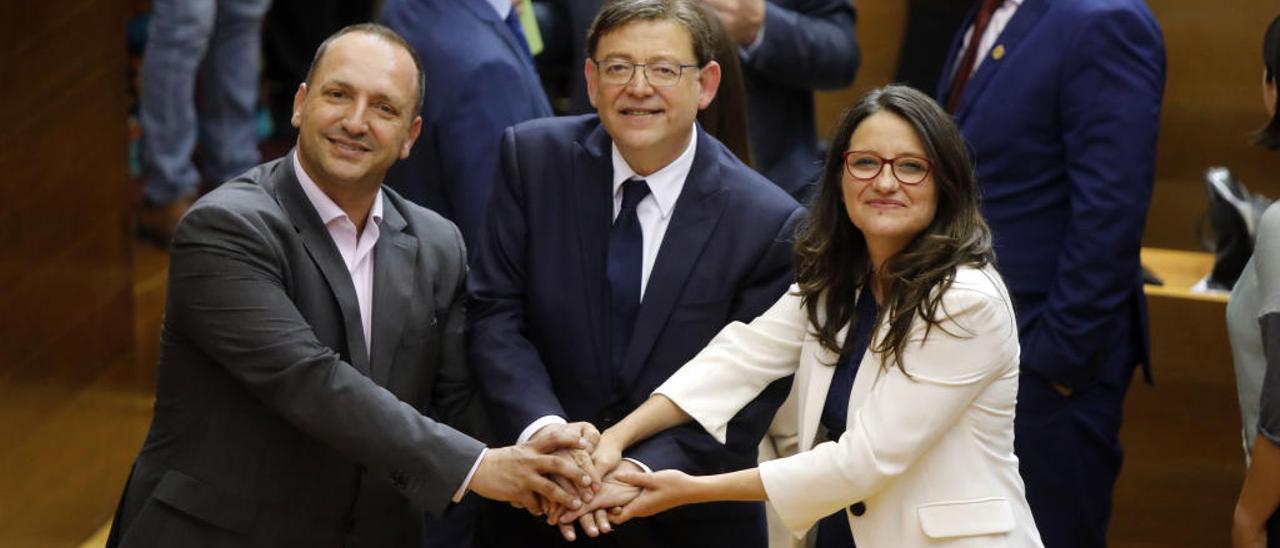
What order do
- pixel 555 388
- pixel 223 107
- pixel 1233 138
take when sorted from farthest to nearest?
pixel 223 107
pixel 1233 138
pixel 555 388

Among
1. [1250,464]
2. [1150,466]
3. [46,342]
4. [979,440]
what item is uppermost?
[979,440]

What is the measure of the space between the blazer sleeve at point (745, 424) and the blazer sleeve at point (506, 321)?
0.60 ft

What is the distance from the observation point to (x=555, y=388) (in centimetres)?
296

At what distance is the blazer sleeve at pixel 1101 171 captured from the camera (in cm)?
362

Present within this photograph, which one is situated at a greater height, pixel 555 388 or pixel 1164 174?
pixel 555 388

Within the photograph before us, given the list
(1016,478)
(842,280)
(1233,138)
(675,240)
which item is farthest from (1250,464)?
(1233,138)

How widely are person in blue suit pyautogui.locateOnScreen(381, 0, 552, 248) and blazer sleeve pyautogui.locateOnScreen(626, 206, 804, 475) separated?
820 millimetres

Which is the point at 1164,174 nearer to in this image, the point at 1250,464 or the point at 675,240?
the point at 1250,464

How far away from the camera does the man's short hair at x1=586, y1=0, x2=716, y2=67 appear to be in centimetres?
294

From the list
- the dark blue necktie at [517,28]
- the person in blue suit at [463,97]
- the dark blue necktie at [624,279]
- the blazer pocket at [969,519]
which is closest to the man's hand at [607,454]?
the dark blue necktie at [624,279]

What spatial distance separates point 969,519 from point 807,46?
Answer: 1794 millimetres

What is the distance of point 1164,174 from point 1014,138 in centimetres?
130

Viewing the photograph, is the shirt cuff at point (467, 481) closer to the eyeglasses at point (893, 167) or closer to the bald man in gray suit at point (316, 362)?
the bald man in gray suit at point (316, 362)

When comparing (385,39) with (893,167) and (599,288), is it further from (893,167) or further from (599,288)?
(893,167)
